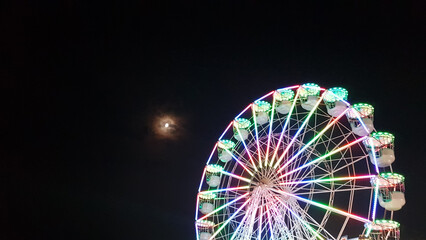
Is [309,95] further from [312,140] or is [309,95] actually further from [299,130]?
[312,140]

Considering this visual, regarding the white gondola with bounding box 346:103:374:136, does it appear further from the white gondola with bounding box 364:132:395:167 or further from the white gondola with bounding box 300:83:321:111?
the white gondola with bounding box 300:83:321:111

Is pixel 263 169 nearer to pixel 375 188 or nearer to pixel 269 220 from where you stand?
pixel 269 220

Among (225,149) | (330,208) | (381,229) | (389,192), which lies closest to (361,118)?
(389,192)

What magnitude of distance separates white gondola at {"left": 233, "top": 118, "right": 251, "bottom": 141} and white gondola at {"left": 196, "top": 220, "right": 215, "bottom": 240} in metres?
4.07

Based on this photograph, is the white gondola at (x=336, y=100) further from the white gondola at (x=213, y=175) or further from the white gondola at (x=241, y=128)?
the white gondola at (x=213, y=175)

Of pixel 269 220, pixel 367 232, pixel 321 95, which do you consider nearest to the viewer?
pixel 367 232

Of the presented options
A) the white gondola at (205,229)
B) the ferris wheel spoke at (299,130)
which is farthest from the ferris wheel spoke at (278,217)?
the white gondola at (205,229)

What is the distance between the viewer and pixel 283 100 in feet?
65.6

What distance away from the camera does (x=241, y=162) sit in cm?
1969

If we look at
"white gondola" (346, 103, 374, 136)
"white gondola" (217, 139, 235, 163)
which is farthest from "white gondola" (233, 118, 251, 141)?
"white gondola" (346, 103, 374, 136)

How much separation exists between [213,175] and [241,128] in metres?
2.55

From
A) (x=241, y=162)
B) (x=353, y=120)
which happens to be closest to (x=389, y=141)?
(x=353, y=120)

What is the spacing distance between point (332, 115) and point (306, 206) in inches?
154

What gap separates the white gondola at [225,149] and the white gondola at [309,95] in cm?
380
